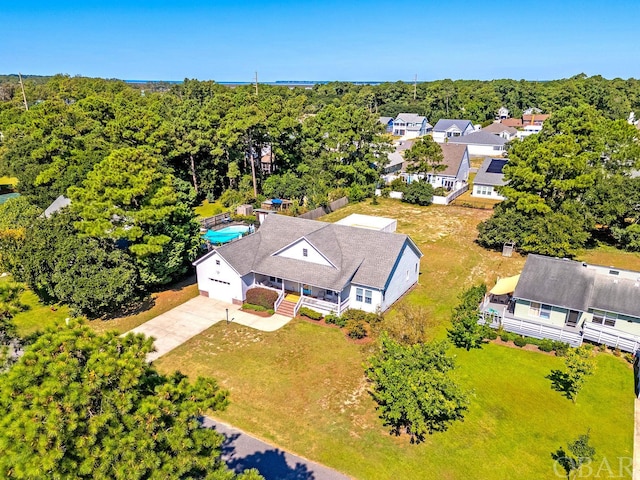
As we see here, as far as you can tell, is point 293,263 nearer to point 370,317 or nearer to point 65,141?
point 370,317

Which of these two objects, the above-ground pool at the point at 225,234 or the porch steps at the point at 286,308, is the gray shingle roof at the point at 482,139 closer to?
the above-ground pool at the point at 225,234

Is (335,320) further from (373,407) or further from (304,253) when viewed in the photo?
(373,407)

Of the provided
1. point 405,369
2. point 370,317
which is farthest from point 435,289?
point 405,369

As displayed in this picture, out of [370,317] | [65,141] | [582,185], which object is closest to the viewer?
[370,317]

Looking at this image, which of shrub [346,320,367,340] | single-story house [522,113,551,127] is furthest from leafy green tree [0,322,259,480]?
single-story house [522,113,551,127]

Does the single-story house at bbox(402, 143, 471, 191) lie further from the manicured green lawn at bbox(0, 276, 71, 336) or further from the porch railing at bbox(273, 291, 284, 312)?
the manicured green lawn at bbox(0, 276, 71, 336)

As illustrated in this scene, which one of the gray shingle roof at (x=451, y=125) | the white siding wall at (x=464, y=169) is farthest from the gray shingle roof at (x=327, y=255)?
the gray shingle roof at (x=451, y=125)
